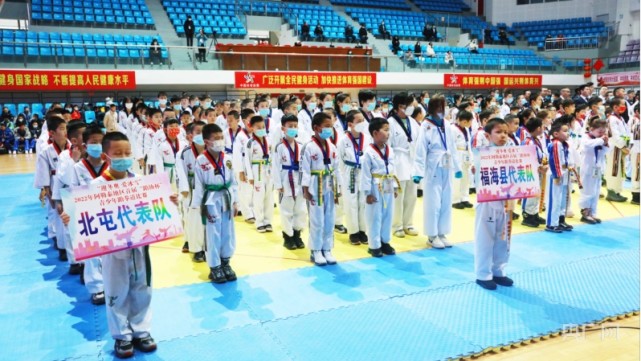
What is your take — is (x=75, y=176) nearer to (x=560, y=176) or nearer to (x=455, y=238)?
(x=455, y=238)

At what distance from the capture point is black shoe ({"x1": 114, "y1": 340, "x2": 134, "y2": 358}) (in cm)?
352

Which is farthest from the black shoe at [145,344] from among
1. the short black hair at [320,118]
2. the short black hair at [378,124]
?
the short black hair at [378,124]

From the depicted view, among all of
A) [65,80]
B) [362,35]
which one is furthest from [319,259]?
[362,35]

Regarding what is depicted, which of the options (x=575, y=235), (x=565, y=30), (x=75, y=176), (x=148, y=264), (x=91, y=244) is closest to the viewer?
(x=91, y=244)

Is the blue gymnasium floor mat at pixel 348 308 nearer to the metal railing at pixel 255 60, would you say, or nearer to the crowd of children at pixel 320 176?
the crowd of children at pixel 320 176

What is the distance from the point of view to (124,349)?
353 cm

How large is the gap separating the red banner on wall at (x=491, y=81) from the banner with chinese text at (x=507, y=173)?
52.5 feet

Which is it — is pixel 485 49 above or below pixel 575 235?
above

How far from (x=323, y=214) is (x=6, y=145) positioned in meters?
14.7

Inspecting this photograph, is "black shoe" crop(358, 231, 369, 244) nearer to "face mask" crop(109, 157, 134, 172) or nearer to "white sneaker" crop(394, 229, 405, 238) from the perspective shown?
"white sneaker" crop(394, 229, 405, 238)

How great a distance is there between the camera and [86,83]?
14.9 m

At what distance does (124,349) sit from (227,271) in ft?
5.10

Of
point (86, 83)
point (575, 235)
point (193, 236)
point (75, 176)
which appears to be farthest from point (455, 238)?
point (86, 83)

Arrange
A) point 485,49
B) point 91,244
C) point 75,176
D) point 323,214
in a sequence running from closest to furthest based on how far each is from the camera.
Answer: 1. point 91,244
2. point 75,176
3. point 323,214
4. point 485,49
